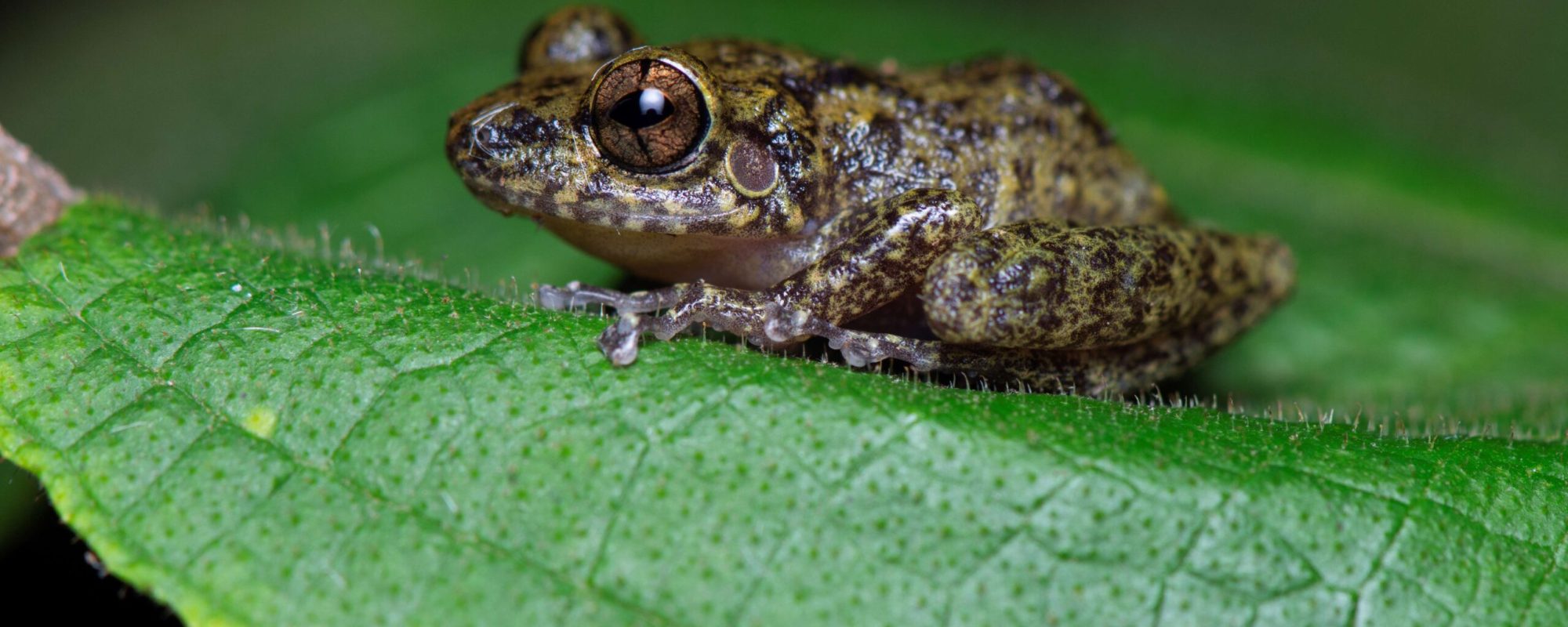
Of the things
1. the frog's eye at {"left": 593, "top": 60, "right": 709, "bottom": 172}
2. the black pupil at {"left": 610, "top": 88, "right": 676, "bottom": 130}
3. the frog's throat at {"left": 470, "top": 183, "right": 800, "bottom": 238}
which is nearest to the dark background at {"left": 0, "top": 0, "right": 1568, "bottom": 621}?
the frog's throat at {"left": 470, "top": 183, "right": 800, "bottom": 238}

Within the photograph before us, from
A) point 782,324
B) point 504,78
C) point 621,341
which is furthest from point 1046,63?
point 621,341

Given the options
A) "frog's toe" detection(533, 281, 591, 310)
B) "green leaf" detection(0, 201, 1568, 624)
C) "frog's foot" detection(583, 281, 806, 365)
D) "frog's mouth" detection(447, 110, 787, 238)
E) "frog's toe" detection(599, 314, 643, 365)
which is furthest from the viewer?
"frog's mouth" detection(447, 110, 787, 238)

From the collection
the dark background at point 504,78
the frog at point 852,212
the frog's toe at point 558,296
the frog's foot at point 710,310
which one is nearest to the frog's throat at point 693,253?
the frog at point 852,212

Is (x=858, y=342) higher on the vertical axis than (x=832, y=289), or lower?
lower

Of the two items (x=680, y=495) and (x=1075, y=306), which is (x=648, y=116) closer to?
(x=680, y=495)

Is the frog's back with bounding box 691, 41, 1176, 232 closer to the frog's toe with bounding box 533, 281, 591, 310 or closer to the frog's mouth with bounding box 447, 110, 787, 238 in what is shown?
the frog's mouth with bounding box 447, 110, 787, 238

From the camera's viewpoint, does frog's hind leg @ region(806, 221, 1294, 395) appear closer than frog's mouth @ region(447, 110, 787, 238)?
Yes

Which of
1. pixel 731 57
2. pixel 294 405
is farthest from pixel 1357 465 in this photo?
pixel 294 405
